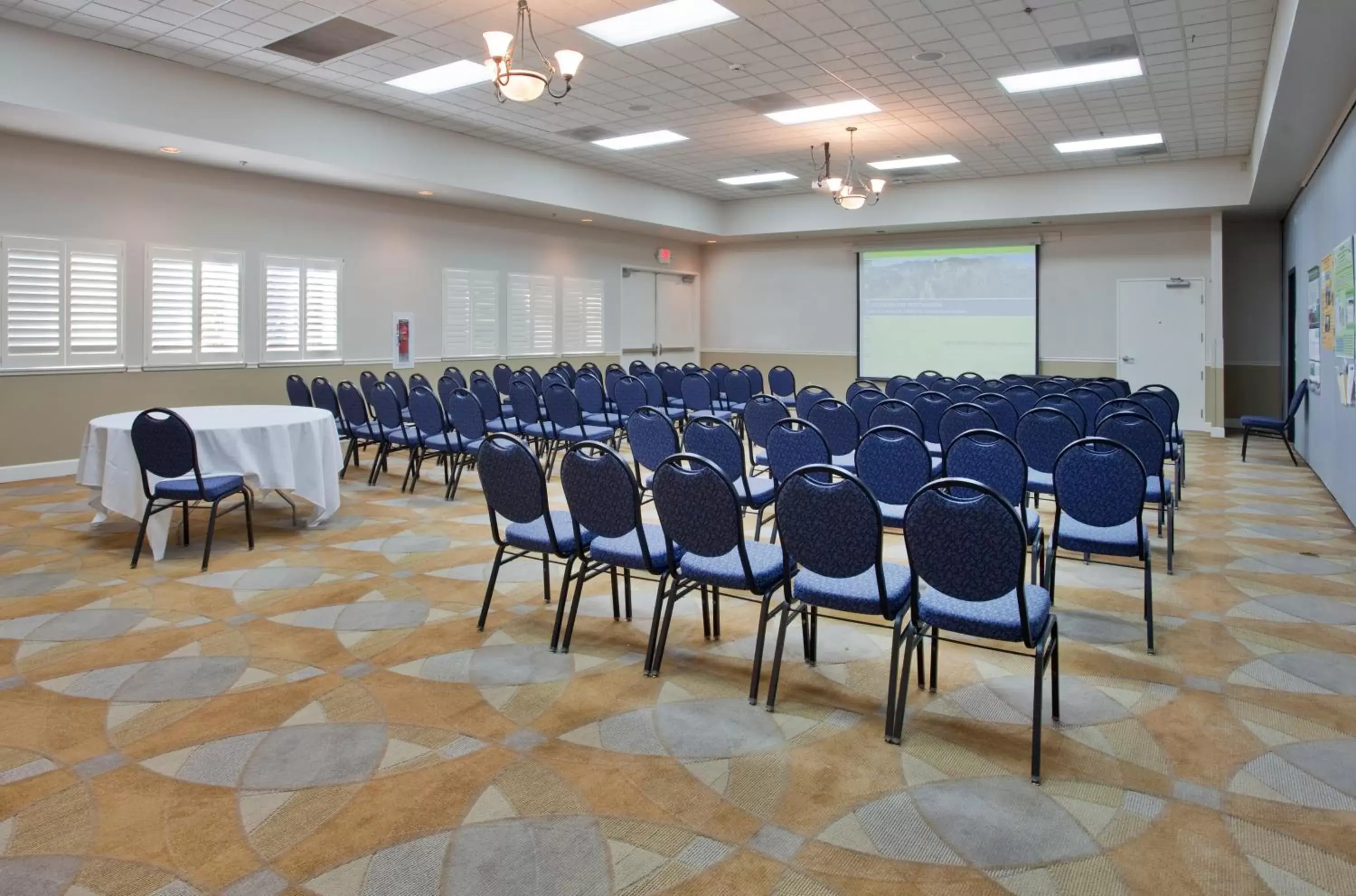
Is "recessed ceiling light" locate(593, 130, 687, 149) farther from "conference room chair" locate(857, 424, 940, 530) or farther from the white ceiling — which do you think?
"conference room chair" locate(857, 424, 940, 530)

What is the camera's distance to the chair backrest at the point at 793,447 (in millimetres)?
5066

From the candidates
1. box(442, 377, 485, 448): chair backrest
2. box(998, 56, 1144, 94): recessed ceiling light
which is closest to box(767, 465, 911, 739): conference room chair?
box(442, 377, 485, 448): chair backrest

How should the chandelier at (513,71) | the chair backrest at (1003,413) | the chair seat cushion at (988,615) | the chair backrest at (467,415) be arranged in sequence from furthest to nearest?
the chair backrest at (467,415) < the chair backrest at (1003,413) < the chandelier at (513,71) < the chair seat cushion at (988,615)

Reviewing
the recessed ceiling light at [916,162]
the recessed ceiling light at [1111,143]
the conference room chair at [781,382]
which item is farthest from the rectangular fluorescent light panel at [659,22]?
the recessed ceiling light at [1111,143]

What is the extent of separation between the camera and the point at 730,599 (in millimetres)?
4715

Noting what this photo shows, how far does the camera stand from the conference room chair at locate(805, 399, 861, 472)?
6262 mm

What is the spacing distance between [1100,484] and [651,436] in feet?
8.62

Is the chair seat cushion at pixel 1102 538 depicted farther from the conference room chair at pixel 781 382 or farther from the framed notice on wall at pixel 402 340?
the framed notice on wall at pixel 402 340

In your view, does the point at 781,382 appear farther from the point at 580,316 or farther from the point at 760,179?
the point at 580,316

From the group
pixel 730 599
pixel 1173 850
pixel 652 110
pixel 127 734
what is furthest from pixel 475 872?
pixel 652 110

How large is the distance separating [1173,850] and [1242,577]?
11.0ft

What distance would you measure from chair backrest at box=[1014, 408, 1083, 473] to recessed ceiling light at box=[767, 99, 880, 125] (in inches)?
188

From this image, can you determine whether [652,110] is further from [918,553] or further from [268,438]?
[918,553]

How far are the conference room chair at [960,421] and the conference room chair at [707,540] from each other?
109 inches
